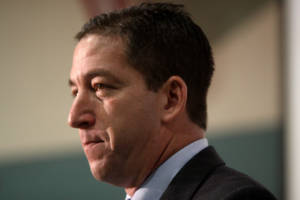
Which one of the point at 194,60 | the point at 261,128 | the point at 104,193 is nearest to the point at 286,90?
the point at 261,128

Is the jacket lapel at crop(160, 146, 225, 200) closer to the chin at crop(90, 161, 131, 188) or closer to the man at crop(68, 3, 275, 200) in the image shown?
the man at crop(68, 3, 275, 200)

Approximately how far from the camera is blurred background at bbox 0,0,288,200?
8.43 feet

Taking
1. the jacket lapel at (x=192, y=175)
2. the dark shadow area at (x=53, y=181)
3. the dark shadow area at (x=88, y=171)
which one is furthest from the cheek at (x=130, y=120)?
the dark shadow area at (x=53, y=181)

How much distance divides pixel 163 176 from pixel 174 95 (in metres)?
0.20

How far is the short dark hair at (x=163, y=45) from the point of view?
1.09 meters

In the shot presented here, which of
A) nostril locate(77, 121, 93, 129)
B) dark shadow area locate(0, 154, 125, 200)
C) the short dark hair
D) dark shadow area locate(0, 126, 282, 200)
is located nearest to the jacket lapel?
the short dark hair

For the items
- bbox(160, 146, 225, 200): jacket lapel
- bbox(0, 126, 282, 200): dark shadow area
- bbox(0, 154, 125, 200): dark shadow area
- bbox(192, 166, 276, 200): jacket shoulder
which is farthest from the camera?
bbox(0, 154, 125, 200): dark shadow area

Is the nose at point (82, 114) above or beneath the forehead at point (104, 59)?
beneath

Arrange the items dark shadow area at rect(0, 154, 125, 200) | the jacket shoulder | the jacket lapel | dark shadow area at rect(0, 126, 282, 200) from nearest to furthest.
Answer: the jacket shoulder < the jacket lapel < dark shadow area at rect(0, 126, 282, 200) < dark shadow area at rect(0, 154, 125, 200)

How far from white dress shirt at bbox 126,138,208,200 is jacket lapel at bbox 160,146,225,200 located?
0.06 feet

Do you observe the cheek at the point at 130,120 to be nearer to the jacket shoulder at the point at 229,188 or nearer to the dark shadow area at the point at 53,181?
the jacket shoulder at the point at 229,188

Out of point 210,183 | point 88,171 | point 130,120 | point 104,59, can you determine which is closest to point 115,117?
point 130,120

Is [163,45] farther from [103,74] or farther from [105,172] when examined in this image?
[105,172]

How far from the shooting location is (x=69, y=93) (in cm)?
286
